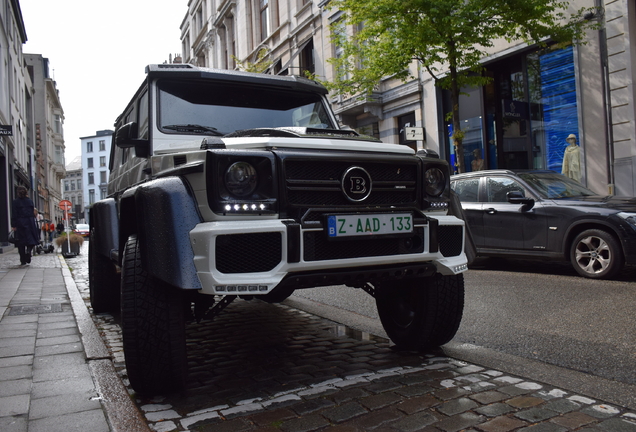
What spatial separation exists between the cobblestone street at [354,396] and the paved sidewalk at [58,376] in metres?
0.15

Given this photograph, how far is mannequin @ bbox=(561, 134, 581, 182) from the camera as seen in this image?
43.0 ft

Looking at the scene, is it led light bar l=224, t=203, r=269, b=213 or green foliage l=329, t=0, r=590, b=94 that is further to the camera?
green foliage l=329, t=0, r=590, b=94

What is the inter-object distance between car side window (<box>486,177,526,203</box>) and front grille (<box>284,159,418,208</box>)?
5.51 metres

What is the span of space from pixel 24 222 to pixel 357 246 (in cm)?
1254

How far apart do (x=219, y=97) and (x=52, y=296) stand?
15.1 feet

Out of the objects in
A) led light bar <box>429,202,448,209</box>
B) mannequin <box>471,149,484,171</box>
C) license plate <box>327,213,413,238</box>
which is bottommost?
license plate <box>327,213,413,238</box>

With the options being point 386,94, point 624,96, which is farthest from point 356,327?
point 386,94

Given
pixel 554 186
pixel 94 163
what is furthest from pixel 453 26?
pixel 94 163

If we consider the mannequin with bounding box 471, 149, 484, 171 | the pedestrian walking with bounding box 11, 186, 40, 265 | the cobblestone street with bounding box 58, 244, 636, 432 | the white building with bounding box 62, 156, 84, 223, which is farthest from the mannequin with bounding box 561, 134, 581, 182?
the white building with bounding box 62, 156, 84, 223

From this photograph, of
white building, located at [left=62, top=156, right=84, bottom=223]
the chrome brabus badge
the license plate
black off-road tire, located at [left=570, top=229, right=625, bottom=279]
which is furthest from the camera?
white building, located at [left=62, top=156, right=84, bottom=223]

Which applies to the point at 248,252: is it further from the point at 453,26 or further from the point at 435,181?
the point at 453,26

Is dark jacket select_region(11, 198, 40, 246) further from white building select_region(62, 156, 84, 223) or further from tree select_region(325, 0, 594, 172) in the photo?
white building select_region(62, 156, 84, 223)

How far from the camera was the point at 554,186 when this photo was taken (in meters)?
8.26

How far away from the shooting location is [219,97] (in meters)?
4.29
